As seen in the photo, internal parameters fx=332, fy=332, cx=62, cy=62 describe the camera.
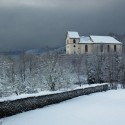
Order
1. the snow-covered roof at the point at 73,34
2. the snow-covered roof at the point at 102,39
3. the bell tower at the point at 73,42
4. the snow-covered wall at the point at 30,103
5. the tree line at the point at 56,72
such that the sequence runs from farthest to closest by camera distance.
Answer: the snow-covered roof at the point at 102,39 < the snow-covered roof at the point at 73,34 < the bell tower at the point at 73,42 < the tree line at the point at 56,72 < the snow-covered wall at the point at 30,103

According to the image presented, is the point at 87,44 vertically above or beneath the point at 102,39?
beneath

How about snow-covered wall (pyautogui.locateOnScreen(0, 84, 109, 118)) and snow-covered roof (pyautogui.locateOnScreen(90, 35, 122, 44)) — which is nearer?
snow-covered wall (pyautogui.locateOnScreen(0, 84, 109, 118))

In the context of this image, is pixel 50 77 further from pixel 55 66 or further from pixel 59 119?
pixel 59 119

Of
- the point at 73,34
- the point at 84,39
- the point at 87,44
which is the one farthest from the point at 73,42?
the point at 87,44

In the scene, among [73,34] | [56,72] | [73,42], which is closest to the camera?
[56,72]

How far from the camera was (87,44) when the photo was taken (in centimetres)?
11225

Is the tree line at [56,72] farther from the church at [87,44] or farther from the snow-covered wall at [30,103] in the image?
the church at [87,44]

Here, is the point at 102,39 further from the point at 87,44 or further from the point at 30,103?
the point at 30,103

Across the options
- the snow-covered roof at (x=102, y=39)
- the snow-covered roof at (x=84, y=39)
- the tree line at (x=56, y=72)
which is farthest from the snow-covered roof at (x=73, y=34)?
the tree line at (x=56, y=72)

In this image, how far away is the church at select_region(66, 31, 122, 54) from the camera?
365ft

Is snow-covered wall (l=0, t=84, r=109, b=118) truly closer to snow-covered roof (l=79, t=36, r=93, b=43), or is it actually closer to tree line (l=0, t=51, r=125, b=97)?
tree line (l=0, t=51, r=125, b=97)

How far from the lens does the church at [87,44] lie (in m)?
111

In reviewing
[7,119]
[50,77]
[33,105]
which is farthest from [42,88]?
[7,119]

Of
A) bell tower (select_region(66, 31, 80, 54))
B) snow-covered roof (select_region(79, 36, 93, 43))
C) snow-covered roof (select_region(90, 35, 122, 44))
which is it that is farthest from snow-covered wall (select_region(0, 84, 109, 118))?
snow-covered roof (select_region(90, 35, 122, 44))
